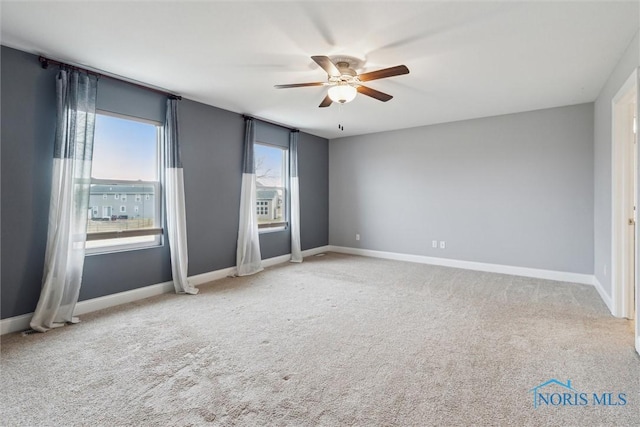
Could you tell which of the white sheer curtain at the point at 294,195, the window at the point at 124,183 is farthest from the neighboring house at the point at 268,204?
the window at the point at 124,183

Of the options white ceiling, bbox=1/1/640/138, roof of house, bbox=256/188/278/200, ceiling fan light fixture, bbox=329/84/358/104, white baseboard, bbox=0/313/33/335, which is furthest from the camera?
roof of house, bbox=256/188/278/200

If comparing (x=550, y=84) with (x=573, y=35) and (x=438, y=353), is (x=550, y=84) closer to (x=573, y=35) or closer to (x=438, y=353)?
(x=573, y=35)

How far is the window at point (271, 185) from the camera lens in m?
5.62

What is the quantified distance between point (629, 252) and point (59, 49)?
585 cm

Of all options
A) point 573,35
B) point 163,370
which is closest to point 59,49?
point 163,370

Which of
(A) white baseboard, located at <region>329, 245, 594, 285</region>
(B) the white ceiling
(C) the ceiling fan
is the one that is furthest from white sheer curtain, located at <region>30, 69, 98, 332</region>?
(A) white baseboard, located at <region>329, 245, 594, 285</region>

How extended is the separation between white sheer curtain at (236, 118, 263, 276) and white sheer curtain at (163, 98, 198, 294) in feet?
3.40

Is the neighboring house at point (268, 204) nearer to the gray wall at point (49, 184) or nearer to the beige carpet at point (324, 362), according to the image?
the gray wall at point (49, 184)

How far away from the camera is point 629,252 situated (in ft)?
10.5

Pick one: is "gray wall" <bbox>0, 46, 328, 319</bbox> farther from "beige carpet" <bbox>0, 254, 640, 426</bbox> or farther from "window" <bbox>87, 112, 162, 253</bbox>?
"beige carpet" <bbox>0, 254, 640, 426</bbox>

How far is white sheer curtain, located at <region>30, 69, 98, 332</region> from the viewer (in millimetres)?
2996

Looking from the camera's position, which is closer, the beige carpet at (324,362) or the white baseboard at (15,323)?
the beige carpet at (324,362)

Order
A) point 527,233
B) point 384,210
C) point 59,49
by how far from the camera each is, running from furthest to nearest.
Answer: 1. point 384,210
2. point 527,233
3. point 59,49

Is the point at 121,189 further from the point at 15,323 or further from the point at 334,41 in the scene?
the point at 334,41
